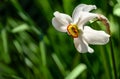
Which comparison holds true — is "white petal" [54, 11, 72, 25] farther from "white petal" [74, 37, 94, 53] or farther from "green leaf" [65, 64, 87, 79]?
"green leaf" [65, 64, 87, 79]

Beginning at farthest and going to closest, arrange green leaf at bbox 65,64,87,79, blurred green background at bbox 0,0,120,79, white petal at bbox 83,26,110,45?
blurred green background at bbox 0,0,120,79 < green leaf at bbox 65,64,87,79 < white petal at bbox 83,26,110,45

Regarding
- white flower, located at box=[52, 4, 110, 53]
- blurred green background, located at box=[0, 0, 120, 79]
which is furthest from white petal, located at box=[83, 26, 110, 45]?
blurred green background, located at box=[0, 0, 120, 79]

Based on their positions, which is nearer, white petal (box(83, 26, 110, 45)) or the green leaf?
white petal (box(83, 26, 110, 45))

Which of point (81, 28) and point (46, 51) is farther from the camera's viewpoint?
point (46, 51)

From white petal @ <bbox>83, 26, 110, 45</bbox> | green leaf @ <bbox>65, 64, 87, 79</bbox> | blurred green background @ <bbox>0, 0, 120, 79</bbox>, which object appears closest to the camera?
white petal @ <bbox>83, 26, 110, 45</bbox>

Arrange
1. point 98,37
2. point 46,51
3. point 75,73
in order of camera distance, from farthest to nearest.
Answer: point 46,51 → point 75,73 → point 98,37

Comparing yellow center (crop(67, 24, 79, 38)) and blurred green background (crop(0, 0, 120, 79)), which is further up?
yellow center (crop(67, 24, 79, 38))

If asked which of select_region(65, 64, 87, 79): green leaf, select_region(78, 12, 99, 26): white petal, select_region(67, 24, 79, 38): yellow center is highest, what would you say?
select_region(78, 12, 99, 26): white petal

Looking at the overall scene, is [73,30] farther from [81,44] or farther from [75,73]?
[75,73]

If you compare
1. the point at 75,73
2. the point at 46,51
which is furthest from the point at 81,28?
the point at 46,51
